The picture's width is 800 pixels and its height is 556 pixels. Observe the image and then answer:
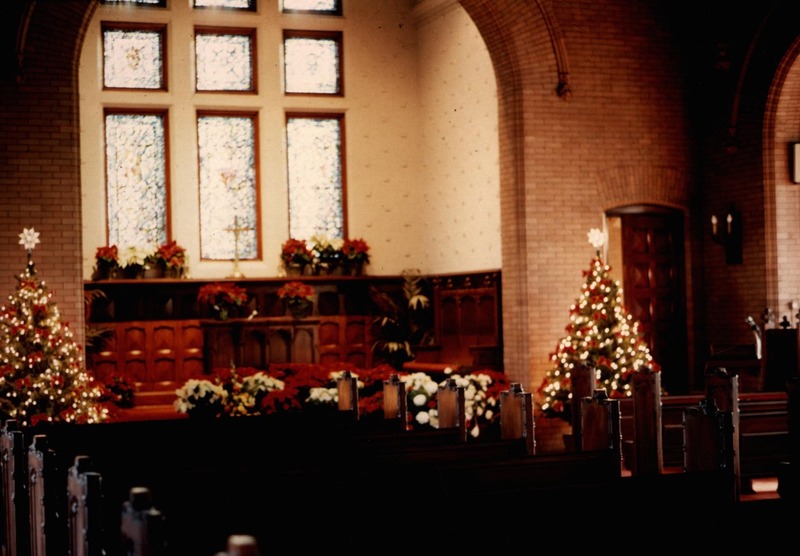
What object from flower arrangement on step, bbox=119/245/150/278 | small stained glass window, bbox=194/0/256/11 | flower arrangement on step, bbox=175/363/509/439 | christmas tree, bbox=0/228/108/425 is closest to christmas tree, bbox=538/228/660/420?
flower arrangement on step, bbox=175/363/509/439

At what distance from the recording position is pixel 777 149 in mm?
13164

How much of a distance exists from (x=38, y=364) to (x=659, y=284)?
7580 millimetres

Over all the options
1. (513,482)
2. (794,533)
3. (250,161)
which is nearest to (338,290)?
(250,161)

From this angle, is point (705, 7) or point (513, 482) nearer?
point (513, 482)

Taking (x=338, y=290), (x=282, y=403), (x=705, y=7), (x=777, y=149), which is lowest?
(x=282, y=403)

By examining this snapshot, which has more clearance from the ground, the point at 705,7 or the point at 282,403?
the point at 705,7

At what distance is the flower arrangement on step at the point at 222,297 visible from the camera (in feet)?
48.8

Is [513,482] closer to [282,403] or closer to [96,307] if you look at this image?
[282,403]

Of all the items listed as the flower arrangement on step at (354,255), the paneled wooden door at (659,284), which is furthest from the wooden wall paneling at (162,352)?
the paneled wooden door at (659,284)

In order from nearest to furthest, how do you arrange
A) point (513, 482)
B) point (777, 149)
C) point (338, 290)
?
point (513, 482) → point (777, 149) → point (338, 290)

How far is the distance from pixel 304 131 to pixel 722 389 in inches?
428

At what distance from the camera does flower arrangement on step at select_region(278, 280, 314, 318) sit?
15.1 m

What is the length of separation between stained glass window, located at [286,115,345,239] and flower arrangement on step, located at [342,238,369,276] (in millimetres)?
760

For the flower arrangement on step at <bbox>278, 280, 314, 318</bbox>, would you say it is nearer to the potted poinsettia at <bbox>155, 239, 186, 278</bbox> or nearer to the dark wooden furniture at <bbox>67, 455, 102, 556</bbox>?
the potted poinsettia at <bbox>155, 239, 186, 278</bbox>
